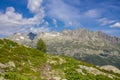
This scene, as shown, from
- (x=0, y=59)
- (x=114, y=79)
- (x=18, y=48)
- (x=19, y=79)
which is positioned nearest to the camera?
(x=19, y=79)

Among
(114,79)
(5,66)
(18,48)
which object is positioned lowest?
(114,79)

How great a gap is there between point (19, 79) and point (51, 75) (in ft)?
42.1

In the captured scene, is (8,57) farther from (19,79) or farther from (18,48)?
(19,79)

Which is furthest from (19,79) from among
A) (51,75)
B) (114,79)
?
(114,79)

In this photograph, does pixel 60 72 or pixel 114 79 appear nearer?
pixel 60 72

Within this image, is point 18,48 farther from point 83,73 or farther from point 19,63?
point 83,73

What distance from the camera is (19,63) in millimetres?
48406

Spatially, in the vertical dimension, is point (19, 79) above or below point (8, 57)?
below

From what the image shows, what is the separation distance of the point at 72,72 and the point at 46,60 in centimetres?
1380

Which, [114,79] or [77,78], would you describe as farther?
[114,79]

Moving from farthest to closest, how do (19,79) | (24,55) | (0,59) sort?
(24,55), (0,59), (19,79)

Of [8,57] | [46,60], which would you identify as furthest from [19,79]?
[46,60]

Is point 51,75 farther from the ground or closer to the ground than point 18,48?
closer to the ground

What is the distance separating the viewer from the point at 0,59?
45.6 metres
